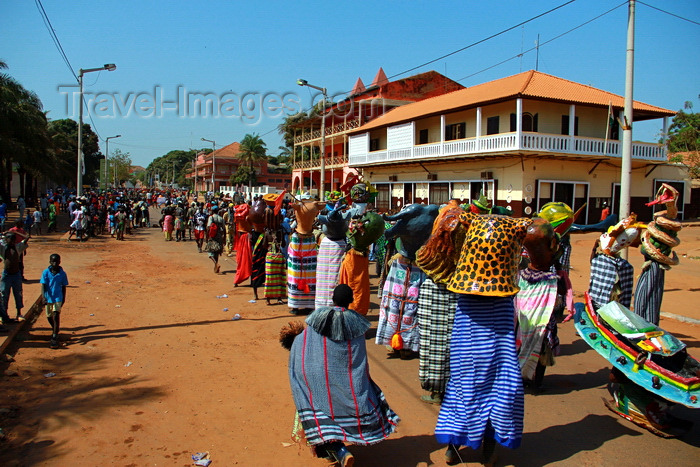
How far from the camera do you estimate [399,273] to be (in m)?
5.97

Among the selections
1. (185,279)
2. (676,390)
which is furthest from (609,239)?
(185,279)

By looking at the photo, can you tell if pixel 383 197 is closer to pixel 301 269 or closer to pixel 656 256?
pixel 301 269

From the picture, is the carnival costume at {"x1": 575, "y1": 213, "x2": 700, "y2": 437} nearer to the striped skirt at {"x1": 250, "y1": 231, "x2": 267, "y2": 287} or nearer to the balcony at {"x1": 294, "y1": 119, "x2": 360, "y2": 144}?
the striped skirt at {"x1": 250, "y1": 231, "x2": 267, "y2": 287}

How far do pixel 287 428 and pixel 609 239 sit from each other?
418 centimetres

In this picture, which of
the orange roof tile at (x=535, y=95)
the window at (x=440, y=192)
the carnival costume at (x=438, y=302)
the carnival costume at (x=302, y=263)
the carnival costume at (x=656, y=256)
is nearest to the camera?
the carnival costume at (x=438, y=302)

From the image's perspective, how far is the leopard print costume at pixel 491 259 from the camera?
3.54 m

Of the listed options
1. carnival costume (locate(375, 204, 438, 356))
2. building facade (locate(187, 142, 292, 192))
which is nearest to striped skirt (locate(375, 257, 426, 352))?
carnival costume (locate(375, 204, 438, 356))

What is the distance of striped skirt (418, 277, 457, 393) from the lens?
479cm

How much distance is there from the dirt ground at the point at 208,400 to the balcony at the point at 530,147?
1350cm

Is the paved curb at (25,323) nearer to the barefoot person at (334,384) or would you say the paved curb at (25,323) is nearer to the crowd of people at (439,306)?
the crowd of people at (439,306)

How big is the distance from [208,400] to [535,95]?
825 inches

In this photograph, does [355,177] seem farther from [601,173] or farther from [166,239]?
[601,173]

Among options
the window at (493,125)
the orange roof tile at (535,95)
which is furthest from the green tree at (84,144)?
the window at (493,125)

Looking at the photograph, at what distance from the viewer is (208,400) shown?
4.92m
